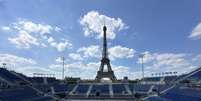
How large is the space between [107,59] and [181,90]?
5160 cm

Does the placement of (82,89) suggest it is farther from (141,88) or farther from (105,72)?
(105,72)

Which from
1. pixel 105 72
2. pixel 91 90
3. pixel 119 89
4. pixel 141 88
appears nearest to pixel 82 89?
pixel 91 90

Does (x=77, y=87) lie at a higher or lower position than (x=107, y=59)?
lower

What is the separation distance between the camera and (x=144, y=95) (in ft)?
241

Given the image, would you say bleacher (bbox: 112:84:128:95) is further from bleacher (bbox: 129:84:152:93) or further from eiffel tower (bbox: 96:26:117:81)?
eiffel tower (bbox: 96:26:117:81)

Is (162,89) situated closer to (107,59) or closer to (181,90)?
(181,90)


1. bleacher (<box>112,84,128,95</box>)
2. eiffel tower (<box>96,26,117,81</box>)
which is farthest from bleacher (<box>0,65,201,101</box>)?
eiffel tower (<box>96,26,117,81</box>)

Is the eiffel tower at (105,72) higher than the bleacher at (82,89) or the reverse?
higher

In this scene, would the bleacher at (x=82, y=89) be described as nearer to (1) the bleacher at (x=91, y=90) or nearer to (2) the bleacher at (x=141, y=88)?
(1) the bleacher at (x=91, y=90)

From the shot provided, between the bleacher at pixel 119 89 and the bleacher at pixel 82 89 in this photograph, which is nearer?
the bleacher at pixel 119 89

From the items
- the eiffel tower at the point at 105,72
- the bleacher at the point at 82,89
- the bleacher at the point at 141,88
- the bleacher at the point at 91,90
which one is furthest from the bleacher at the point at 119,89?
the eiffel tower at the point at 105,72

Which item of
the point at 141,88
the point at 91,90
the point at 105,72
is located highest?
the point at 105,72

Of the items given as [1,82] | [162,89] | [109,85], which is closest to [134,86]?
[109,85]

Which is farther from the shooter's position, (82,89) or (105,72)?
(105,72)
